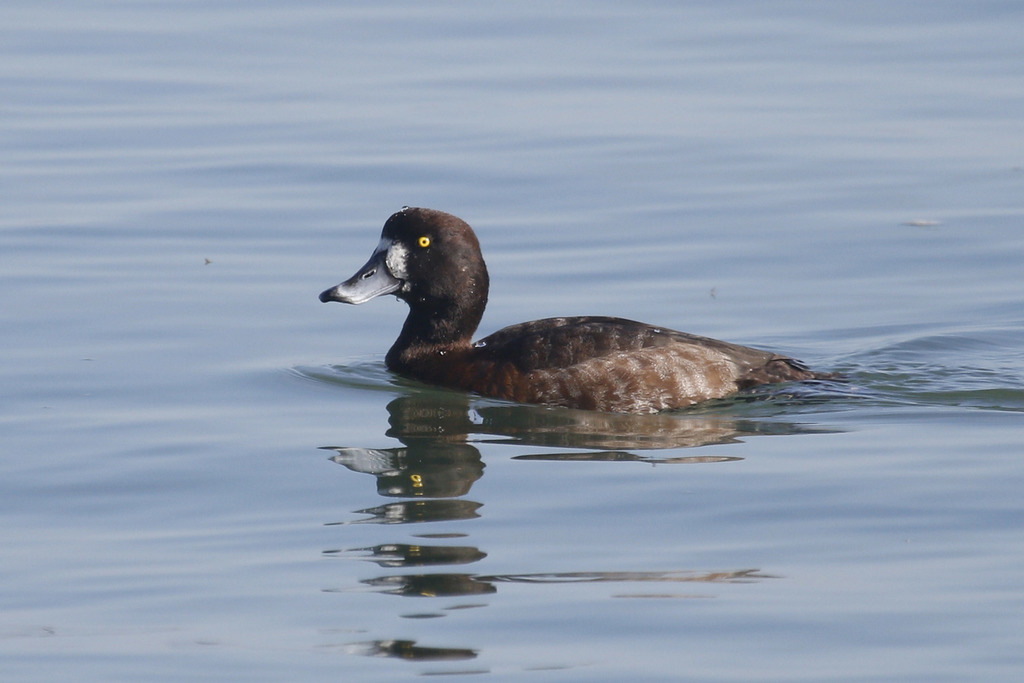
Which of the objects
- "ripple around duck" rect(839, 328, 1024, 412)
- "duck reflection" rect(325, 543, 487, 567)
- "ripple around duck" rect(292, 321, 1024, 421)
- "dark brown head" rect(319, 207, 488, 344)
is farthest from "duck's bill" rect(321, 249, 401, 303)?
"duck reflection" rect(325, 543, 487, 567)

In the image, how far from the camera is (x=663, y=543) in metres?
6.35

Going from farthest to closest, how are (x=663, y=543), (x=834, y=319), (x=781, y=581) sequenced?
(x=834, y=319)
(x=663, y=543)
(x=781, y=581)

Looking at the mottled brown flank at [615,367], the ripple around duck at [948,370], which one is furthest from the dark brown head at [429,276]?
the ripple around duck at [948,370]

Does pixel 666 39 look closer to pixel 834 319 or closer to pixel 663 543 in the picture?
pixel 834 319

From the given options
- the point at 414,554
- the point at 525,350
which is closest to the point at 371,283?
the point at 525,350

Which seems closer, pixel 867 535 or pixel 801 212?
pixel 867 535

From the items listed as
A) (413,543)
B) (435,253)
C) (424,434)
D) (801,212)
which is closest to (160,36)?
(801,212)

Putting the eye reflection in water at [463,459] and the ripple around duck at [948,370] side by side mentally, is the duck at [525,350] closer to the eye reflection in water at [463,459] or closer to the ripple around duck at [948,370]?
the eye reflection in water at [463,459]

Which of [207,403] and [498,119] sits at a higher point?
[498,119]

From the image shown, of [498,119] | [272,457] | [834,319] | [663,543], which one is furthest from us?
[498,119]

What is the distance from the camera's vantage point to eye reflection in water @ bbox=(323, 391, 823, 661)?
5914 mm

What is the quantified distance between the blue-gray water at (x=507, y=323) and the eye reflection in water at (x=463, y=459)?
1.1 inches

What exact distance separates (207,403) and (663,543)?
130 inches

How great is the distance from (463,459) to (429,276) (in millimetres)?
2109
